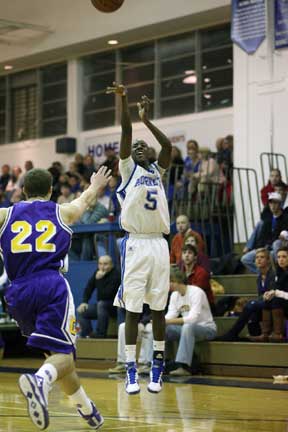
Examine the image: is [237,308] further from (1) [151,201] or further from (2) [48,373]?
(2) [48,373]

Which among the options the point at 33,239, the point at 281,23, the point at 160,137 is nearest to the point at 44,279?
the point at 33,239

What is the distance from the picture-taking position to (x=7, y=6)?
19141 mm

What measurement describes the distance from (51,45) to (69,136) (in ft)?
6.53

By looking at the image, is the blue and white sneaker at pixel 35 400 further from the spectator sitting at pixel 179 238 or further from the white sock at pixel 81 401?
the spectator sitting at pixel 179 238

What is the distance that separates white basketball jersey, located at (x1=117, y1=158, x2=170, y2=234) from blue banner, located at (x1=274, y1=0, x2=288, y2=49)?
731 cm

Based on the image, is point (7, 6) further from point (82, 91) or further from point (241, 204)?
point (241, 204)

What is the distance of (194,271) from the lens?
11938mm

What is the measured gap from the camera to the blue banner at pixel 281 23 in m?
14.9

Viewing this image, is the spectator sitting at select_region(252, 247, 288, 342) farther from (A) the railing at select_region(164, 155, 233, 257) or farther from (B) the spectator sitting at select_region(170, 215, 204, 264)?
(A) the railing at select_region(164, 155, 233, 257)

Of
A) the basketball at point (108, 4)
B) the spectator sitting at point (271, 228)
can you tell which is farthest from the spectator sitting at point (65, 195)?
the basketball at point (108, 4)

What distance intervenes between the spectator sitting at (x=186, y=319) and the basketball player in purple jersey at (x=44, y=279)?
503 centimetres

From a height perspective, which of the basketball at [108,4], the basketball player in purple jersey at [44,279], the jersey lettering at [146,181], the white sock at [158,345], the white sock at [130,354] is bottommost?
the white sock at [130,354]

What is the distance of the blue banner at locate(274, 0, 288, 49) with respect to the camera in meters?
14.9

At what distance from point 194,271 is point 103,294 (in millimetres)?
1645
